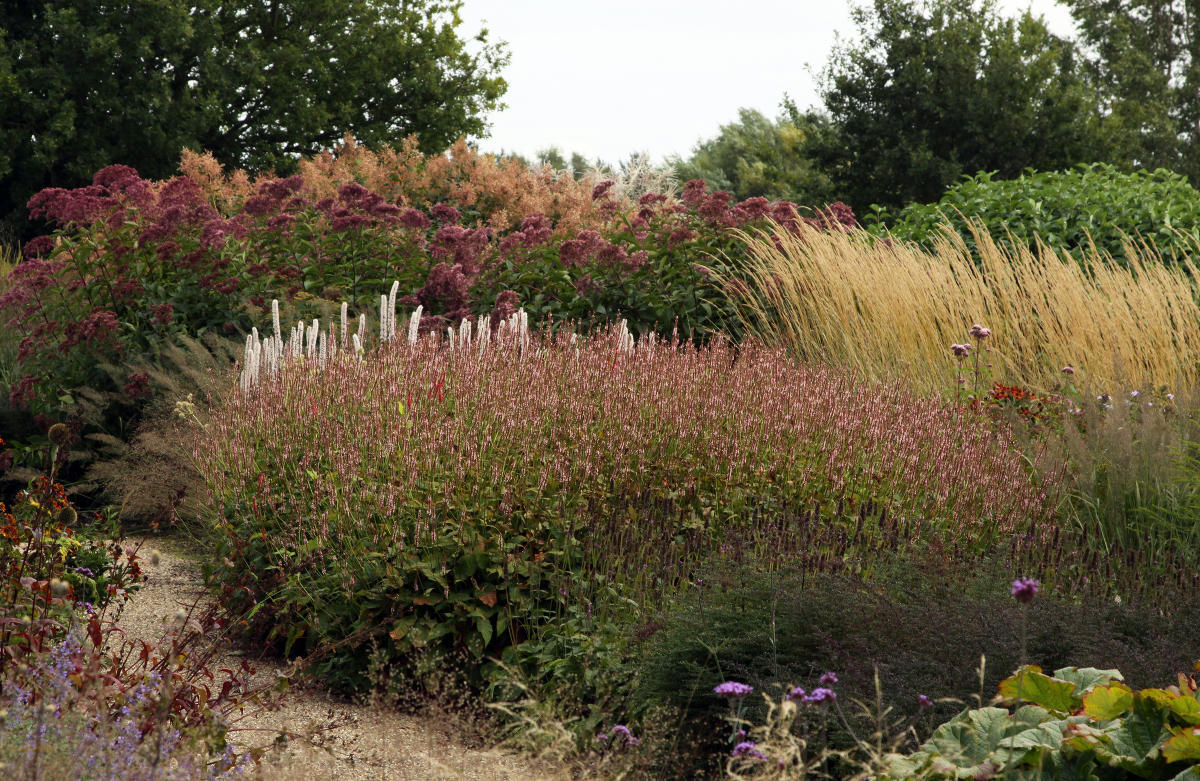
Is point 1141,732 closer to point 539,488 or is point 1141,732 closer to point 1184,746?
point 1184,746

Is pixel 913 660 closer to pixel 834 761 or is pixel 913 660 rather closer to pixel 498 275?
pixel 834 761

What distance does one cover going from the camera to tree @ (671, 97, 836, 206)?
21.0 m

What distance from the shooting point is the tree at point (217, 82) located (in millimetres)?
18281

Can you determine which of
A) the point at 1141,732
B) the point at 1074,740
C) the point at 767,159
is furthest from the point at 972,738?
the point at 767,159

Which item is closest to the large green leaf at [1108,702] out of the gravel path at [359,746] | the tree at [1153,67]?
the gravel path at [359,746]

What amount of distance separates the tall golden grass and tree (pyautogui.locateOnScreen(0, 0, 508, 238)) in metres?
13.9

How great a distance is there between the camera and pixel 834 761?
2.96m

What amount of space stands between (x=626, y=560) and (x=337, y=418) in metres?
1.59

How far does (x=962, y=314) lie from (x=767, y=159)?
2508 cm

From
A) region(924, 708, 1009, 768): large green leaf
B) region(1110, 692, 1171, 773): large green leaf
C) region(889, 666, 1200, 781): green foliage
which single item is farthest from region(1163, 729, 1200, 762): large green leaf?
region(924, 708, 1009, 768): large green leaf

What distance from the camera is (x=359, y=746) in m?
3.43

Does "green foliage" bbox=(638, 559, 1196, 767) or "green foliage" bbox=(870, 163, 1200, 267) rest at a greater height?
"green foliage" bbox=(870, 163, 1200, 267)

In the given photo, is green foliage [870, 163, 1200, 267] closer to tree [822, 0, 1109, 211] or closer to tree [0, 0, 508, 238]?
tree [822, 0, 1109, 211]

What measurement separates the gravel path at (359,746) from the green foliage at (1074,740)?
88 cm
